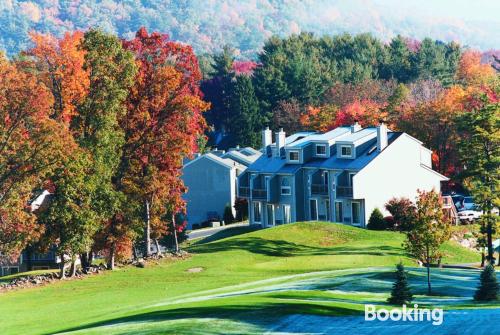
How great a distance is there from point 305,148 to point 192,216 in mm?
23879

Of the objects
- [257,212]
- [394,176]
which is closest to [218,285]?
[394,176]

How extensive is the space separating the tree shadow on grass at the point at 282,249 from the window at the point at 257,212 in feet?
57.4

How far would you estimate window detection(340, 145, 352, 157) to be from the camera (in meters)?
86.2

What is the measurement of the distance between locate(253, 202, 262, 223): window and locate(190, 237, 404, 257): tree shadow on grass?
1748cm

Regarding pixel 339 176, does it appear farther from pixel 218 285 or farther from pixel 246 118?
pixel 246 118

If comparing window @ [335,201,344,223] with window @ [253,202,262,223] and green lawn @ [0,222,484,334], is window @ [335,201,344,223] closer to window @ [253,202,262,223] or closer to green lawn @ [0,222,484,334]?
green lawn @ [0,222,484,334]

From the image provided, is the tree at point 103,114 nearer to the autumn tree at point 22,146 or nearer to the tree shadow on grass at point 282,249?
the autumn tree at point 22,146

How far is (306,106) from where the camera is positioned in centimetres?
14238

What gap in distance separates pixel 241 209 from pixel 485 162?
41.7 meters

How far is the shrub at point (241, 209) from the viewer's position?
10462 centimetres

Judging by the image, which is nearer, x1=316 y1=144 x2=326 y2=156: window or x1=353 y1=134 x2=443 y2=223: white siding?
x1=353 y1=134 x2=443 y2=223: white siding

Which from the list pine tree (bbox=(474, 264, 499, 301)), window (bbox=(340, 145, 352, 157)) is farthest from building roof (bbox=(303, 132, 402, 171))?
pine tree (bbox=(474, 264, 499, 301))

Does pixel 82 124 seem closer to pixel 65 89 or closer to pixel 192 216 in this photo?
pixel 65 89

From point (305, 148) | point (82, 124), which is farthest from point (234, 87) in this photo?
point (82, 124)
